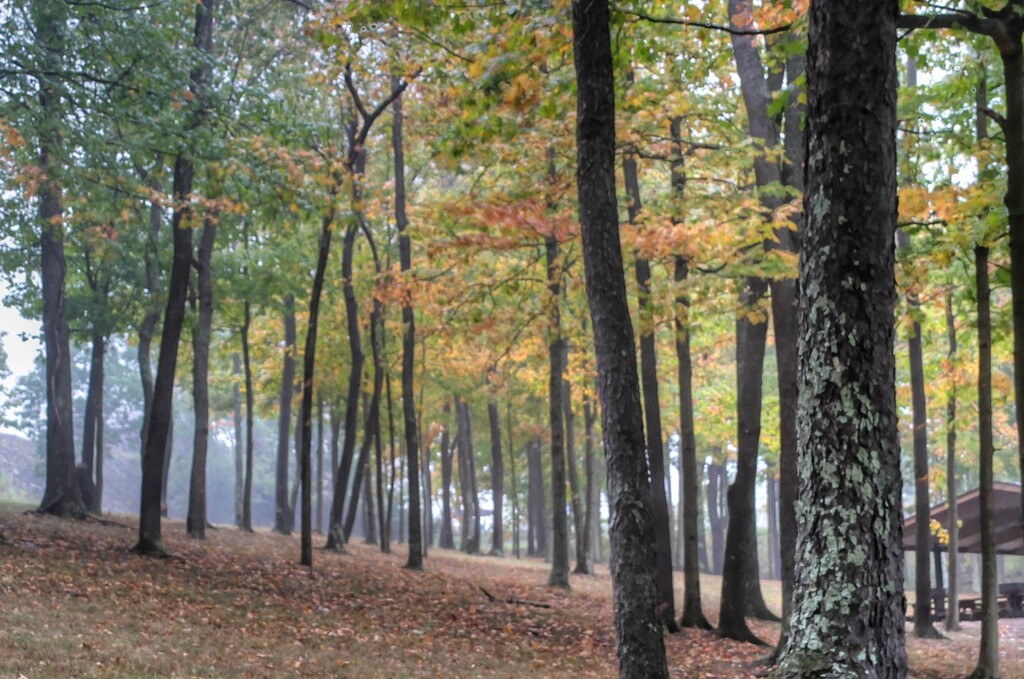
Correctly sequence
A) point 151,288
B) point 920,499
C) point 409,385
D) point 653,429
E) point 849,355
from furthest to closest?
point 151,288 < point 409,385 < point 920,499 < point 653,429 < point 849,355

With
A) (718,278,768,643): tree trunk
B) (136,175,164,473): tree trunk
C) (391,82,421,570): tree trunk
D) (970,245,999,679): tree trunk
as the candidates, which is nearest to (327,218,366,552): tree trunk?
(391,82,421,570): tree trunk

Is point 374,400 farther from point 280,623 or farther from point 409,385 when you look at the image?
point 280,623

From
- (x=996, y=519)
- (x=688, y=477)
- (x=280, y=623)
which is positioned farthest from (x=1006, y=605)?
(x=280, y=623)

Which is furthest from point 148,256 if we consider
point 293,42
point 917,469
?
point 917,469

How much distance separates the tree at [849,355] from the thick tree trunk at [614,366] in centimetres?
269

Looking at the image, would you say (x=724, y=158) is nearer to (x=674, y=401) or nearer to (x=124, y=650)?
(x=124, y=650)

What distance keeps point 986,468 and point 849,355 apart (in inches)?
306

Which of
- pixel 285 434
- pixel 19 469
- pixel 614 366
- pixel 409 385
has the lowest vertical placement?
pixel 19 469

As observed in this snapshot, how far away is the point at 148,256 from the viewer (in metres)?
23.9

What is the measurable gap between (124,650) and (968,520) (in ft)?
78.0

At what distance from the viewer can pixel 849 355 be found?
4441 mm

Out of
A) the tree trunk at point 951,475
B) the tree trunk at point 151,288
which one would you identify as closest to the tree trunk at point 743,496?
the tree trunk at point 951,475

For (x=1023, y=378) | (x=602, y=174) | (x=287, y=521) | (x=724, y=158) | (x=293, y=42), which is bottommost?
(x=287, y=521)

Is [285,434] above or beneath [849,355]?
beneath
